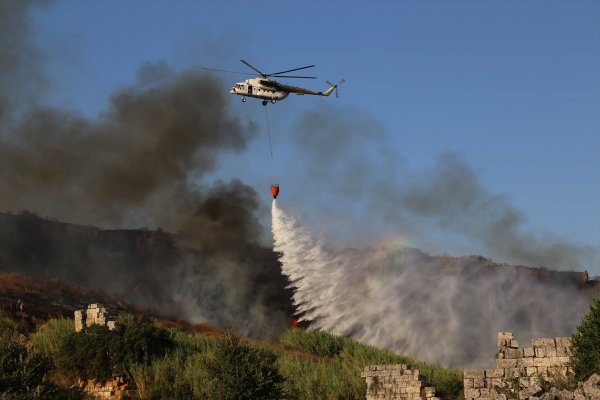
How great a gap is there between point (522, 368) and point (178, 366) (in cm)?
1963

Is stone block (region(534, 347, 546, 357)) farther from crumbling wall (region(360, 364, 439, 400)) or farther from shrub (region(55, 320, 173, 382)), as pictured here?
shrub (region(55, 320, 173, 382))

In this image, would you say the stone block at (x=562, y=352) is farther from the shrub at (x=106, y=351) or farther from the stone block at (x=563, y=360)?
the shrub at (x=106, y=351)

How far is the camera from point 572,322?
2491 inches

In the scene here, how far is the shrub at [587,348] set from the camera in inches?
1179

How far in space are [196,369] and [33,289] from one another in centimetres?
2404

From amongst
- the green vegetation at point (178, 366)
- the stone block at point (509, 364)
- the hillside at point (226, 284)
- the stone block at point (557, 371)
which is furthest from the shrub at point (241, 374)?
the hillside at point (226, 284)

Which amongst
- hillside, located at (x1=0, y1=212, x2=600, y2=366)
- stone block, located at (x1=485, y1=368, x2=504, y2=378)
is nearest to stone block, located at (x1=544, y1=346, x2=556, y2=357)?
stone block, located at (x1=485, y1=368, x2=504, y2=378)

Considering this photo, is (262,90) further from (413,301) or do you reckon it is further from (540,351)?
(540,351)

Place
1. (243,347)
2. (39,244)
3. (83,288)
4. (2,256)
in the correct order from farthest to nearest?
1. (39,244)
2. (2,256)
3. (83,288)
4. (243,347)

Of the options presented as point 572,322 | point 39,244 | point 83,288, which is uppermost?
point 39,244

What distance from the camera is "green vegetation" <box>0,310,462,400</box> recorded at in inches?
1602

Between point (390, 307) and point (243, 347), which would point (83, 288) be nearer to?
point (390, 307)

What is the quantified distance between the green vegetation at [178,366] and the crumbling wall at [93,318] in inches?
28.6

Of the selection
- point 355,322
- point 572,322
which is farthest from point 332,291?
point 572,322
